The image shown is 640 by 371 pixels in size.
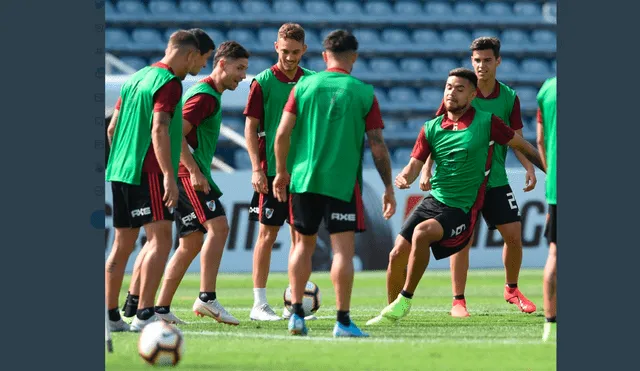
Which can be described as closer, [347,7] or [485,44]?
[485,44]

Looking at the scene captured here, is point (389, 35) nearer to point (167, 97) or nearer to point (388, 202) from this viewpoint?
point (388, 202)

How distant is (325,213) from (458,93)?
4.93 ft

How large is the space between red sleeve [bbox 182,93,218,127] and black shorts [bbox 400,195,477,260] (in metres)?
1.54

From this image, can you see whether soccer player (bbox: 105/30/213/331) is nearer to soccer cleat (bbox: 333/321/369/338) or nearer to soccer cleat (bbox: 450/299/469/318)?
soccer cleat (bbox: 333/321/369/338)

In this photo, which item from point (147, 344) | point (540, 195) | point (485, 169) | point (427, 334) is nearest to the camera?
point (147, 344)

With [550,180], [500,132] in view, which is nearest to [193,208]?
[500,132]

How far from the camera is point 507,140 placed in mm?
7781

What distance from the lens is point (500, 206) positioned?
877cm

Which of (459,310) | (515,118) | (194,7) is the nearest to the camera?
(459,310)

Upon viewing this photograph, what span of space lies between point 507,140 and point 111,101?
30.3ft

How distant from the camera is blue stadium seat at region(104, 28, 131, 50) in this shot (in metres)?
23.2

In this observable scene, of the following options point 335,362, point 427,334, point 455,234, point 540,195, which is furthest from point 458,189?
point 540,195
